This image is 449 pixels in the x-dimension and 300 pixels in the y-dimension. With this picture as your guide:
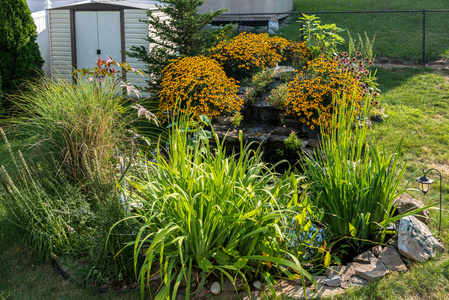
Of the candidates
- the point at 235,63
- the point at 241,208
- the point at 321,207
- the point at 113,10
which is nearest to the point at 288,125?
the point at 235,63

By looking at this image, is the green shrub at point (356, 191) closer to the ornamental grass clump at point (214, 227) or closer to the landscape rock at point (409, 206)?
the landscape rock at point (409, 206)

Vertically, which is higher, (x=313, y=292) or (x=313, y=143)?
(x=313, y=143)

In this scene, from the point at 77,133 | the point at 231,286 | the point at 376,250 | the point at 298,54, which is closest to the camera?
the point at 231,286

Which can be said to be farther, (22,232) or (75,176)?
(75,176)

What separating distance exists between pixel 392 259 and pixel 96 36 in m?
7.17

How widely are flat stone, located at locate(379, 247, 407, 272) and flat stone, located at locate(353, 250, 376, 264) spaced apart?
87 millimetres

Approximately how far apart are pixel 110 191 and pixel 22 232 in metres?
0.91

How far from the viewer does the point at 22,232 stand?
405 centimetres

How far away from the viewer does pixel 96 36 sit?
8844 millimetres

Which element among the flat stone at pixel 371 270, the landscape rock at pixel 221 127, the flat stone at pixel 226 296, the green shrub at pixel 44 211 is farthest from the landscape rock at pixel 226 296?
the landscape rock at pixel 221 127

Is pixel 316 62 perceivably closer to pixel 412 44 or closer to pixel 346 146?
pixel 346 146

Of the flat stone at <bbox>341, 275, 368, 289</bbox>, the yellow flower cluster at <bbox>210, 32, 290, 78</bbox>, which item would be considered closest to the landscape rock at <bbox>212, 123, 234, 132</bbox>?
the yellow flower cluster at <bbox>210, 32, 290, 78</bbox>

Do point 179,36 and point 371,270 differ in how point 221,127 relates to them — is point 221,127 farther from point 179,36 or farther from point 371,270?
point 371,270

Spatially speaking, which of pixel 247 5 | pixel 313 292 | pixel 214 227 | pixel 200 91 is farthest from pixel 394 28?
pixel 214 227
